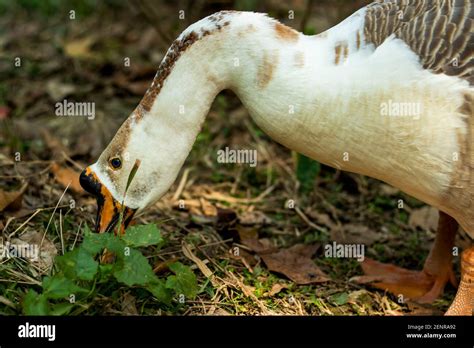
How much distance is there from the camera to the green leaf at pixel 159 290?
3.70 m

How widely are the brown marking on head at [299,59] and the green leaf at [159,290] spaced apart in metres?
1.42

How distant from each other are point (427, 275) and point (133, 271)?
7.51ft

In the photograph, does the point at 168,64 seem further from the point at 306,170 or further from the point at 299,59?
the point at 306,170

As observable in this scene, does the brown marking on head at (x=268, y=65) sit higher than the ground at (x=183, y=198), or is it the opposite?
the brown marking on head at (x=268, y=65)

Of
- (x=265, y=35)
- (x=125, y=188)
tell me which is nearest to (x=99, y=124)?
(x=125, y=188)

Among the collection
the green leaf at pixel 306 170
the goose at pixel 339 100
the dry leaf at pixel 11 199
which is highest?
the goose at pixel 339 100

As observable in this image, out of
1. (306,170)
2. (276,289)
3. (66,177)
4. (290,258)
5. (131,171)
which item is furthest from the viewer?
(306,170)

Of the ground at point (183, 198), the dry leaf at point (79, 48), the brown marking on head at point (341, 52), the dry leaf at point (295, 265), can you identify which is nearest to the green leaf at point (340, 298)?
the ground at point (183, 198)

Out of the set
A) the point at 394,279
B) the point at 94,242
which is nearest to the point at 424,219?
the point at 394,279

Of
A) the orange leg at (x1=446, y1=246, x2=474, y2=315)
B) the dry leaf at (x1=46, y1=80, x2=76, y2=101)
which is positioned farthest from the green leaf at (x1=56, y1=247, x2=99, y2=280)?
the dry leaf at (x1=46, y1=80, x2=76, y2=101)

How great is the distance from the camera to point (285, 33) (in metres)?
3.97

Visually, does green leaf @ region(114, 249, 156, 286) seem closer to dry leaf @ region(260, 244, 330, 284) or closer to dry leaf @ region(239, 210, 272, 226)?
dry leaf @ region(260, 244, 330, 284)

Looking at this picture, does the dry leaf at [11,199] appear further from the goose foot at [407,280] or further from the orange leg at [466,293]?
the orange leg at [466,293]
